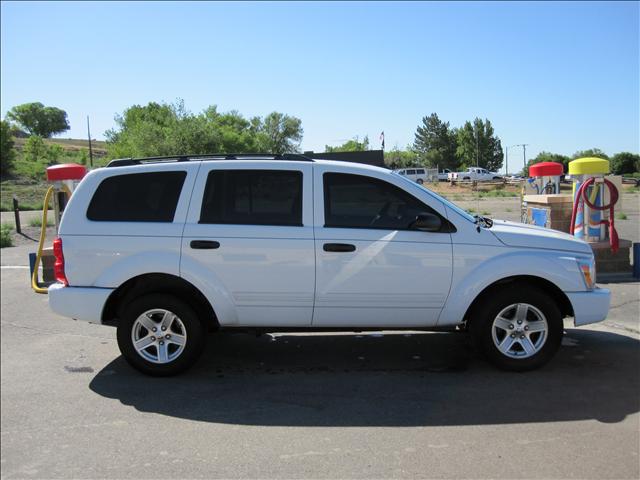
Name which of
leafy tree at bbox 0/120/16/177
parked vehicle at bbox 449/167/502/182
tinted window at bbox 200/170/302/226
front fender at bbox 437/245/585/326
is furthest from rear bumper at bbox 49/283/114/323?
parked vehicle at bbox 449/167/502/182

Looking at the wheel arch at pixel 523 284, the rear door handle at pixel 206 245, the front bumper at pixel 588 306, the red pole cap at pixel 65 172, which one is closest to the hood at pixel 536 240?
the wheel arch at pixel 523 284

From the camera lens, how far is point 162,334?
514 cm

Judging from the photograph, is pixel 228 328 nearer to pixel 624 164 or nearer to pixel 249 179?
pixel 249 179

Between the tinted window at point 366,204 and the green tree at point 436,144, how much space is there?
5583cm

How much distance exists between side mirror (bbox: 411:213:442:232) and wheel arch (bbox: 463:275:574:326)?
2.48 ft

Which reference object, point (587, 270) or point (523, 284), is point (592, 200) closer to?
point (587, 270)

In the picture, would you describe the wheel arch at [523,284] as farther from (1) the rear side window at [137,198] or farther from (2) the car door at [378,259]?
(1) the rear side window at [137,198]

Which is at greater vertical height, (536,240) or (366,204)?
(366,204)

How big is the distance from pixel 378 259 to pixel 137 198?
2.37 m

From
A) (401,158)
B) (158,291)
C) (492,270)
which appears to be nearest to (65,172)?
(158,291)

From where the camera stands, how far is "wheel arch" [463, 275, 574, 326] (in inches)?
205

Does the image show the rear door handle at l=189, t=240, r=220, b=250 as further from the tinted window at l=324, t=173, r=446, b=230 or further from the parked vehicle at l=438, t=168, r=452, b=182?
the parked vehicle at l=438, t=168, r=452, b=182

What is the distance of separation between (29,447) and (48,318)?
416 centimetres

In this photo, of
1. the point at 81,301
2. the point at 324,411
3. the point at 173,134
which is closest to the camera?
the point at 324,411
